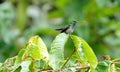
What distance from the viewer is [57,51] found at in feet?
5.24

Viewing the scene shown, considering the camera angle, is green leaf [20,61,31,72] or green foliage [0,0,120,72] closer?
green leaf [20,61,31,72]

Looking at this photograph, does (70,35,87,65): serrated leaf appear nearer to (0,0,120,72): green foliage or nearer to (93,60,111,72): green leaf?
(93,60,111,72): green leaf

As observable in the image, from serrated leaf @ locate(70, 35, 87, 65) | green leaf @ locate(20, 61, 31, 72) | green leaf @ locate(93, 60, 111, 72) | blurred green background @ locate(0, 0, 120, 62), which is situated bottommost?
green leaf @ locate(93, 60, 111, 72)

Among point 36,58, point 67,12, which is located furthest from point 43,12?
point 36,58

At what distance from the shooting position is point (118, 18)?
434 centimetres

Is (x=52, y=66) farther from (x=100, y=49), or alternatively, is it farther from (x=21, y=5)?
(x=21, y=5)

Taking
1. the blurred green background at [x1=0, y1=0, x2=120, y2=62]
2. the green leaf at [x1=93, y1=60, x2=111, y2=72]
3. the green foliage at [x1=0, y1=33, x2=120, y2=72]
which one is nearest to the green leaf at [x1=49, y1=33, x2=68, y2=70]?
the green foliage at [x1=0, y1=33, x2=120, y2=72]

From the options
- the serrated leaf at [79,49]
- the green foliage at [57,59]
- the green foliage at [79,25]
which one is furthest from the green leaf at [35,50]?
the green foliage at [79,25]

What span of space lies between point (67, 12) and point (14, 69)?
2.13 m

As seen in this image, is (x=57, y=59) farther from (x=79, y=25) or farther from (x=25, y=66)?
(x=79, y=25)

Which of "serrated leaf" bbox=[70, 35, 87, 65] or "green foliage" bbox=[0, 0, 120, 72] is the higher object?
"green foliage" bbox=[0, 0, 120, 72]

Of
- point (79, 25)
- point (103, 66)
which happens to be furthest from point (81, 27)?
point (103, 66)

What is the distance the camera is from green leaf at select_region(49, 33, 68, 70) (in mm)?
1589

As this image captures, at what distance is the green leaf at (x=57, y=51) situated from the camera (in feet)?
5.21
